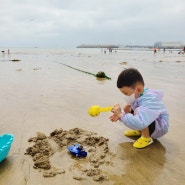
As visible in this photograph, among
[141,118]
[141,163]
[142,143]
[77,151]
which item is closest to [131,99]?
[141,118]

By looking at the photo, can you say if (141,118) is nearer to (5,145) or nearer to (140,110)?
(140,110)

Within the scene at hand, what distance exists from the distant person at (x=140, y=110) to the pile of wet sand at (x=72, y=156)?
411 mm

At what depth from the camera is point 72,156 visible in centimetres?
263

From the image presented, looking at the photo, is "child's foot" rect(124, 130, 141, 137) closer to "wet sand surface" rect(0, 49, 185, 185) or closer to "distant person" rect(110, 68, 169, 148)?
"wet sand surface" rect(0, 49, 185, 185)

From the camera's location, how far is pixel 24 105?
15.6ft

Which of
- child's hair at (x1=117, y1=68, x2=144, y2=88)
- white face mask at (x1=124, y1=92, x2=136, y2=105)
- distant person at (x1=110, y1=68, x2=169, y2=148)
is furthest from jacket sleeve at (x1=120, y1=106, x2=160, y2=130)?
child's hair at (x1=117, y1=68, x2=144, y2=88)

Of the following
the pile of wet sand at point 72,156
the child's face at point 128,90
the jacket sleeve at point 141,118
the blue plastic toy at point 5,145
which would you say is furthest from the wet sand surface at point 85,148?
the child's face at point 128,90

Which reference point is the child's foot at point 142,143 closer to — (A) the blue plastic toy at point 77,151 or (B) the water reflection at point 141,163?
(B) the water reflection at point 141,163

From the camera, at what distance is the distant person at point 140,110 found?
2.73 metres

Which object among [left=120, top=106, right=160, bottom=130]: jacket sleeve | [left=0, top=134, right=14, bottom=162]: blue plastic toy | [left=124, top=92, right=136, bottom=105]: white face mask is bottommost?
[left=0, top=134, right=14, bottom=162]: blue plastic toy

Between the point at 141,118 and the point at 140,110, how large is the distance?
88 millimetres

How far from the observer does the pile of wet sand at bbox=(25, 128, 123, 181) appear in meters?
2.31

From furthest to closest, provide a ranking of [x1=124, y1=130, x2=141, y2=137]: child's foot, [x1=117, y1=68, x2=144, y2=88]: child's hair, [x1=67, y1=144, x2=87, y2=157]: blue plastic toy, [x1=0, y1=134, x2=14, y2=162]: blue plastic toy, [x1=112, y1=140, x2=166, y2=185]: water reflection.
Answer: [x1=124, y1=130, x2=141, y2=137]: child's foot, [x1=117, y1=68, x2=144, y2=88]: child's hair, [x1=67, y1=144, x2=87, y2=157]: blue plastic toy, [x1=0, y1=134, x2=14, y2=162]: blue plastic toy, [x1=112, y1=140, x2=166, y2=185]: water reflection

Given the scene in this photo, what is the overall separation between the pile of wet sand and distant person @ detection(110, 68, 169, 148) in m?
0.41
